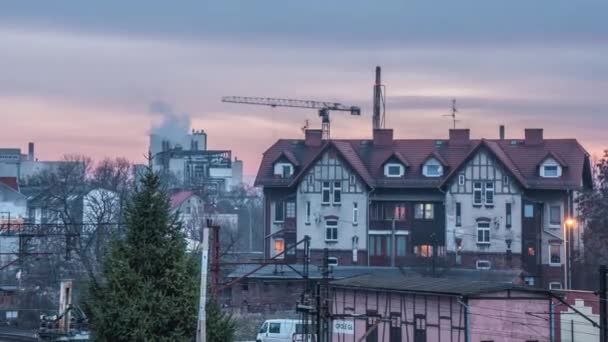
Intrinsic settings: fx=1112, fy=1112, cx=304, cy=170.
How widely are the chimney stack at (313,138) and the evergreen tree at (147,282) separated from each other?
49.0 m

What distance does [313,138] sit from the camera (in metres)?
75.6

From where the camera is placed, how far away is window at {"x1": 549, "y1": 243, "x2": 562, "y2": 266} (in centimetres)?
6738

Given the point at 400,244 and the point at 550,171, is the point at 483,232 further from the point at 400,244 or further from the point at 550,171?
the point at 550,171

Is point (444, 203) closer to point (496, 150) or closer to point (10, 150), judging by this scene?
point (496, 150)

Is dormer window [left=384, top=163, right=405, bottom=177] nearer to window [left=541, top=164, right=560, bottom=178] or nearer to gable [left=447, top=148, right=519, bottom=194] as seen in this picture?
gable [left=447, top=148, right=519, bottom=194]

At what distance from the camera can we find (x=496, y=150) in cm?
6781

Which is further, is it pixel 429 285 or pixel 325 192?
pixel 325 192

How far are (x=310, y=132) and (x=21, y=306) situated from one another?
76.3ft

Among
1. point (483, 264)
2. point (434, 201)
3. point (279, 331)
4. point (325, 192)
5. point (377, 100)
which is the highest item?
point (377, 100)

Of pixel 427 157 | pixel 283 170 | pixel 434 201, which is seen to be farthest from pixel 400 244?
pixel 283 170

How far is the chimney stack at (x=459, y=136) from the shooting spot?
7275 cm

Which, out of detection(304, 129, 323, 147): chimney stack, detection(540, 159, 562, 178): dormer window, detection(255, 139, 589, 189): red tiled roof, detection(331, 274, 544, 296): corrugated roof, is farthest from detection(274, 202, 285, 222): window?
detection(331, 274, 544, 296): corrugated roof

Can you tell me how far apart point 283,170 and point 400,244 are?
9180 mm

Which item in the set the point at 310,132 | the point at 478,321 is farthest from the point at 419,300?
the point at 310,132
